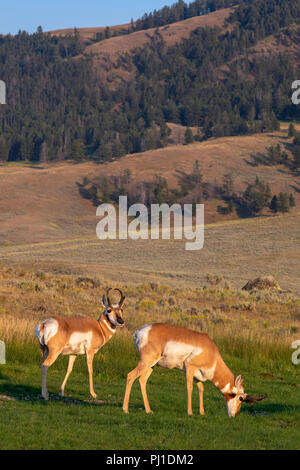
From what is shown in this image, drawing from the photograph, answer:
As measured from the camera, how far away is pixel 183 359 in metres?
8.92

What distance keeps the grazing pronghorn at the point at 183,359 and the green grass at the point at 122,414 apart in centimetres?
35

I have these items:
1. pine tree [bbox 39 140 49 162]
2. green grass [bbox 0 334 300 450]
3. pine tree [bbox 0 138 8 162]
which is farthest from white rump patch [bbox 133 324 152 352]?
pine tree [bbox 0 138 8 162]

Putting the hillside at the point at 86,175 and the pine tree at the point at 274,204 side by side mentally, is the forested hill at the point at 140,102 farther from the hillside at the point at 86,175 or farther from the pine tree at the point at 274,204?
the pine tree at the point at 274,204

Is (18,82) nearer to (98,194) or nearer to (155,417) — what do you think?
(98,194)

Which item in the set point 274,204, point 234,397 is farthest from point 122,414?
point 274,204

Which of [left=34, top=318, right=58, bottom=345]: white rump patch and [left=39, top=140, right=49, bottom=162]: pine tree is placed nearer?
[left=34, top=318, right=58, bottom=345]: white rump patch

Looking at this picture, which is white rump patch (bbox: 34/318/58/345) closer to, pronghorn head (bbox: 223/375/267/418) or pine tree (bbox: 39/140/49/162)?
pronghorn head (bbox: 223/375/267/418)

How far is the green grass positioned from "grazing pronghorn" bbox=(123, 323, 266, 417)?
350 mm

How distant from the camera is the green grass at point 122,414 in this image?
736cm

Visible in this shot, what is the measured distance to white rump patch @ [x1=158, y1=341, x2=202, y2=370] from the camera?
882 centimetres

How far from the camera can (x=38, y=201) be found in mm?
92562

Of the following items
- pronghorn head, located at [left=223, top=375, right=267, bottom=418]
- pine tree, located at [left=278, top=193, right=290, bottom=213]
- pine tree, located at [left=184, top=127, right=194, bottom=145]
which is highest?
pine tree, located at [left=184, top=127, right=194, bottom=145]

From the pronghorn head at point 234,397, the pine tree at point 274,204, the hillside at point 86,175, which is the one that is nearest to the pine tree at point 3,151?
the hillside at point 86,175
